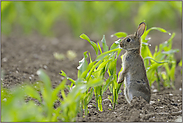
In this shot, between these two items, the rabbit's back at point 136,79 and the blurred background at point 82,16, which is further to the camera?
the blurred background at point 82,16

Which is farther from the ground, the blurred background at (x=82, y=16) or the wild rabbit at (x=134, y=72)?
the blurred background at (x=82, y=16)

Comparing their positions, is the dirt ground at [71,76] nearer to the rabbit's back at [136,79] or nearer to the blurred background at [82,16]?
the rabbit's back at [136,79]

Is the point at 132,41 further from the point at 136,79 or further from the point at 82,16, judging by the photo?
the point at 82,16

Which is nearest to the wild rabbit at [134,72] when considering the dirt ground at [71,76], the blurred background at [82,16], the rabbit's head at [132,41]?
the rabbit's head at [132,41]

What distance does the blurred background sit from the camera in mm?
8320

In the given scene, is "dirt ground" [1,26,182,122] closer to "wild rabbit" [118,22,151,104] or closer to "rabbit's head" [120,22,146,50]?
"wild rabbit" [118,22,151,104]

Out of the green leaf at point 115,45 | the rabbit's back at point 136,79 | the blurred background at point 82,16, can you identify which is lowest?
the rabbit's back at point 136,79

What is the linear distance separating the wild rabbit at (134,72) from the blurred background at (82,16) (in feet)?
17.3

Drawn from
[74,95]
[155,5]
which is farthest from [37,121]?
[155,5]

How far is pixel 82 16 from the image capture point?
352 inches

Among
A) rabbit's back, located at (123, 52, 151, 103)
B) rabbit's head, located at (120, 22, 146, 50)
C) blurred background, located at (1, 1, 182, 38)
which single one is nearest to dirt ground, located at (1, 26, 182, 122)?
rabbit's back, located at (123, 52, 151, 103)

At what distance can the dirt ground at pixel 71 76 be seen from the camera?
2.86 m

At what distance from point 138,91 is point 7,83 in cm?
194

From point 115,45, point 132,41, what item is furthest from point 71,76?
point 132,41
